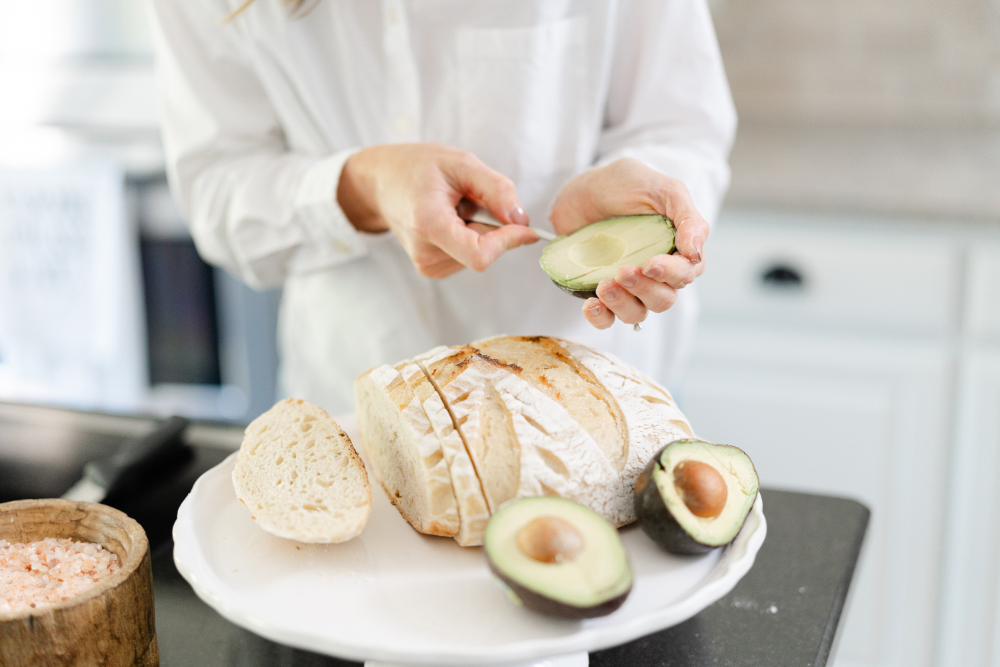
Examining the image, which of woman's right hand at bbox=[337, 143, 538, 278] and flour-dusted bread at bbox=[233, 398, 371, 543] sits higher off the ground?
woman's right hand at bbox=[337, 143, 538, 278]

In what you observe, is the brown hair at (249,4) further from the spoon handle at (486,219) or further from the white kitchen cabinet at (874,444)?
the white kitchen cabinet at (874,444)

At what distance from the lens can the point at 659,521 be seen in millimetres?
630

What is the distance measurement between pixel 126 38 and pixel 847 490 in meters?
1.94

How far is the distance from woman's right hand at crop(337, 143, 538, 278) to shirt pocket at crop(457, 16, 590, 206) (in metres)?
0.18

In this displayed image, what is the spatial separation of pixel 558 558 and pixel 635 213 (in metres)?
0.38

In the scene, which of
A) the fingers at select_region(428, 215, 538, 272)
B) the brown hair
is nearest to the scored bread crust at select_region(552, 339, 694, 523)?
the fingers at select_region(428, 215, 538, 272)

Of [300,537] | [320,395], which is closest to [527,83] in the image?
[320,395]

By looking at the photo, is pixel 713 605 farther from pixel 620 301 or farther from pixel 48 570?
pixel 48 570

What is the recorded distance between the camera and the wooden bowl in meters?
0.56

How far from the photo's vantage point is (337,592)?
0.62m

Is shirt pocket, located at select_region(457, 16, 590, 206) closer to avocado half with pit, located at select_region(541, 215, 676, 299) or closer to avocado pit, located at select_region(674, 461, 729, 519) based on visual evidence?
avocado half with pit, located at select_region(541, 215, 676, 299)

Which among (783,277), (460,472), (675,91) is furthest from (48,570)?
(783,277)

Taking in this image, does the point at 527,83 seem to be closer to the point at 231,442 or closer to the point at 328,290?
the point at 328,290

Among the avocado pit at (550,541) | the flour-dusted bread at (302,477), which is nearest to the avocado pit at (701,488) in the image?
the avocado pit at (550,541)
